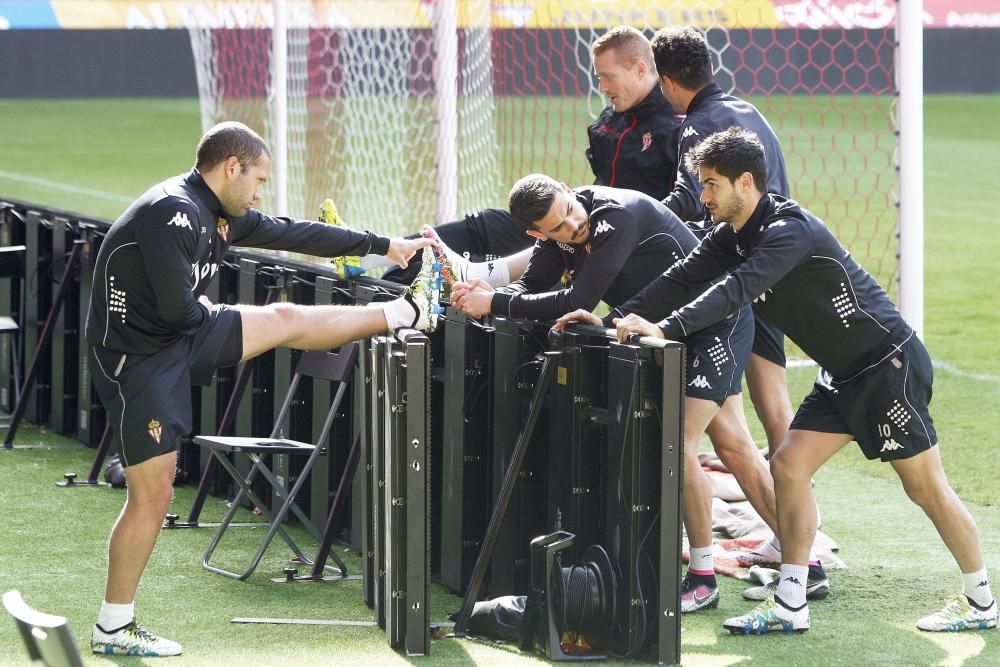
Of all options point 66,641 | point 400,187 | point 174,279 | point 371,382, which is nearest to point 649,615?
point 371,382

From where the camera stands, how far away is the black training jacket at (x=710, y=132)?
583 centimetres

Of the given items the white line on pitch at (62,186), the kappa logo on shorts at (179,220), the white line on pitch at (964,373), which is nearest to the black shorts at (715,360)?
the kappa logo on shorts at (179,220)

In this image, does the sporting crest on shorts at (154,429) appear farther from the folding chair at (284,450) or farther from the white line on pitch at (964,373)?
the white line on pitch at (964,373)

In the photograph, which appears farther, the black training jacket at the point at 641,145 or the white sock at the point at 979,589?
the black training jacket at the point at 641,145

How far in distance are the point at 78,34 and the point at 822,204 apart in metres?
15.6

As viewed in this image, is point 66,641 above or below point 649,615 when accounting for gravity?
above

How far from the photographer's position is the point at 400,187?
15.0m

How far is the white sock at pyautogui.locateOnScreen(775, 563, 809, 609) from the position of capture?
5.30 m

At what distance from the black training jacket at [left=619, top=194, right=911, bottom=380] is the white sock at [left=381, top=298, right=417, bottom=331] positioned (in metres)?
0.72

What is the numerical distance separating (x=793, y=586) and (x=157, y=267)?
2311 millimetres

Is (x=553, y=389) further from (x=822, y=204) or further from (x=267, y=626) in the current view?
(x=822, y=204)

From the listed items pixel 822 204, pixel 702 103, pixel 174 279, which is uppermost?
pixel 702 103

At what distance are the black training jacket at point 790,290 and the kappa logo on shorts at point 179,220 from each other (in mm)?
1466

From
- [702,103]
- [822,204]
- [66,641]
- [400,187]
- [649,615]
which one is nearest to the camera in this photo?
[66,641]
